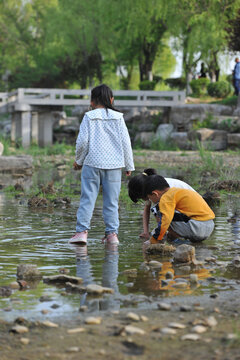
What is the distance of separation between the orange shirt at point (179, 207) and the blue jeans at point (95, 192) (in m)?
0.58

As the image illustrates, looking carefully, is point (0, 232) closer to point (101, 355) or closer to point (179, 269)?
point (179, 269)

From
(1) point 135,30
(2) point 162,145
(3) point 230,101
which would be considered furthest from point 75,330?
(1) point 135,30

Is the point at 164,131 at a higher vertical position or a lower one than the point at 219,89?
lower

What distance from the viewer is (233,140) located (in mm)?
25906

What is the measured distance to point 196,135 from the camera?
27391mm

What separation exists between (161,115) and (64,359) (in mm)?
30851

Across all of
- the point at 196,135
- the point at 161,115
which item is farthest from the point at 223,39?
the point at 196,135

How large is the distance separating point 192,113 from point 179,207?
24.3 metres

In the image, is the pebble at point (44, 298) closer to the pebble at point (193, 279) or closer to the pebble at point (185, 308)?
the pebble at point (185, 308)

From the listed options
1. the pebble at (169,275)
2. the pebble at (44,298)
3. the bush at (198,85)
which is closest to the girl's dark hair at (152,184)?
the pebble at (169,275)

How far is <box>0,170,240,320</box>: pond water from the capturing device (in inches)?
162

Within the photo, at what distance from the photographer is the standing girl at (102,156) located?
645 centimetres

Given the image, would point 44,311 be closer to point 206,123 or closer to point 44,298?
point 44,298

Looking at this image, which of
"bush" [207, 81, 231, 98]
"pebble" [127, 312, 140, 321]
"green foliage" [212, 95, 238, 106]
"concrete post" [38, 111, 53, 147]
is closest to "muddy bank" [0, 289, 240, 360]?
"pebble" [127, 312, 140, 321]
